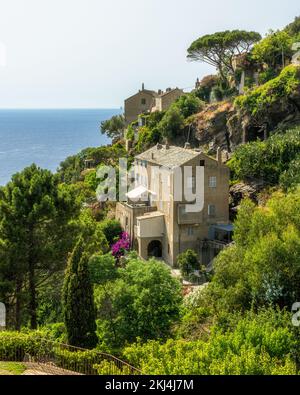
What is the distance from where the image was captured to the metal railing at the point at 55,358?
61.1 feet

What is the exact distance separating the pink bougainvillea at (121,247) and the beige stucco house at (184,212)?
510 millimetres

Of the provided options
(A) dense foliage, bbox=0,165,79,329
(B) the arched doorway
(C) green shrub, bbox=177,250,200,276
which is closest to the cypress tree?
(A) dense foliage, bbox=0,165,79,329

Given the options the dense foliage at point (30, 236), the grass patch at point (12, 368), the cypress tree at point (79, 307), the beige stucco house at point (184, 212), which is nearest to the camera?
the grass patch at point (12, 368)

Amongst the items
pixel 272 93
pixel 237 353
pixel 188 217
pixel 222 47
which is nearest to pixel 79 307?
pixel 237 353

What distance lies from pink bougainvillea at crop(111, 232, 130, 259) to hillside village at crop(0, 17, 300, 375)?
11 cm

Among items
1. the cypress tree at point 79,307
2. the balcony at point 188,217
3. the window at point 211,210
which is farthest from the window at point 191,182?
the cypress tree at point 79,307

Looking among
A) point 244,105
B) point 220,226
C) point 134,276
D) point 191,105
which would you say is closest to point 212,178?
point 220,226

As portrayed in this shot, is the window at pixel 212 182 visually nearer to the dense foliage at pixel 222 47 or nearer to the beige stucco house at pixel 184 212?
A: the beige stucco house at pixel 184 212

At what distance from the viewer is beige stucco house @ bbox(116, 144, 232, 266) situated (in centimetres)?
3978

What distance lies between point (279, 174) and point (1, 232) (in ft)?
78.0

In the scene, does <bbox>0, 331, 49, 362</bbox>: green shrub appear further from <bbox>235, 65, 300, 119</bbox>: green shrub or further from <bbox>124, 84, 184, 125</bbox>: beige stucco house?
<bbox>124, 84, 184, 125</bbox>: beige stucco house

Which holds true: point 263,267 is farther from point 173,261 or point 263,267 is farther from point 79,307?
point 173,261

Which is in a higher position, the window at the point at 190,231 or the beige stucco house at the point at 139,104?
the beige stucco house at the point at 139,104

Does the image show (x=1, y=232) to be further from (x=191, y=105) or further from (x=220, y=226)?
(x=191, y=105)
